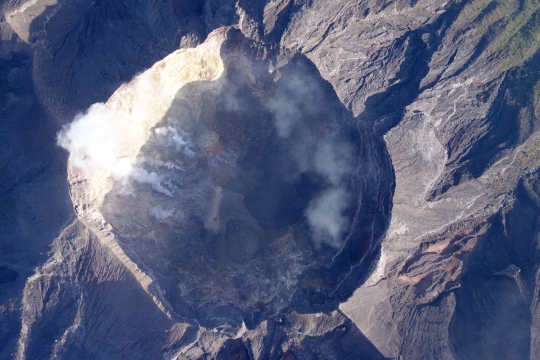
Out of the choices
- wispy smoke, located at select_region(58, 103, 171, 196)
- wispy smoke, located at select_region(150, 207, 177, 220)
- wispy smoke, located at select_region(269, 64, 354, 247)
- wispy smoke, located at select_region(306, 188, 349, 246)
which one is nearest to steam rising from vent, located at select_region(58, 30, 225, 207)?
wispy smoke, located at select_region(58, 103, 171, 196)

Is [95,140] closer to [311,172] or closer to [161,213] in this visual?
[161,213]

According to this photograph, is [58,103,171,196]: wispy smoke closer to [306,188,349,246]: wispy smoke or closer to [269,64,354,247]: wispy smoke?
[269,64,354,247]: wispy smoke

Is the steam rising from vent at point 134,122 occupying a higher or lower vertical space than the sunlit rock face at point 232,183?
higher

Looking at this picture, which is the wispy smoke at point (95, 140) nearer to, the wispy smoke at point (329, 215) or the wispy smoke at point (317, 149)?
the wispy smoke at point (317, 149)

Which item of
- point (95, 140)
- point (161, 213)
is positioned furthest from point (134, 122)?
point (161, 213)

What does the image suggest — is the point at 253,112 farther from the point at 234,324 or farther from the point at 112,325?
the point at 112,325

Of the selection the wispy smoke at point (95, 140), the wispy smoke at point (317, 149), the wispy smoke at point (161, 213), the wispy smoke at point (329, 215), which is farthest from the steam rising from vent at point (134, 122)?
the wispy smoke at point (329, 215)
